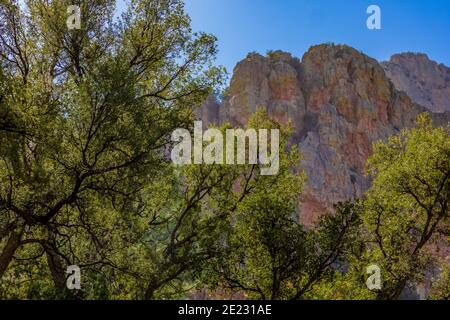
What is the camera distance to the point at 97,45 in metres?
20.3

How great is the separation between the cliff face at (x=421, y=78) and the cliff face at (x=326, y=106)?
61622 mm

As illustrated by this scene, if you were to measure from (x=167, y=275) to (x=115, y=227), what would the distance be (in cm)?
376

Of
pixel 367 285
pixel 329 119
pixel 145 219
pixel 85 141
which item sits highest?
pixel 329 119

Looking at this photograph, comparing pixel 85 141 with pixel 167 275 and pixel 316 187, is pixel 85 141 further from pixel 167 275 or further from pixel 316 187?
pixel 316 187

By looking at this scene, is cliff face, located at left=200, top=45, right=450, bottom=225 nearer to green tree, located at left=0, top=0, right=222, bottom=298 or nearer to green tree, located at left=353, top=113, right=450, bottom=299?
green tree, located at left=353, top=113, right=450, bottom=299

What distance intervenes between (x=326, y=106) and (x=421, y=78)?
86255mm

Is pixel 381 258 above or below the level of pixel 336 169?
below

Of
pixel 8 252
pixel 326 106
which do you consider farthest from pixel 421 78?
pixel 8 252

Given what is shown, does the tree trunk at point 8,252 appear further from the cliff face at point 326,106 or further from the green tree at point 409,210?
the cliff face at point 326,106

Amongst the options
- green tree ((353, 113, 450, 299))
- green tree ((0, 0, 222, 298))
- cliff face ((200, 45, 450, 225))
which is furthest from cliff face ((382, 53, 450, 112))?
green tree ((0, 0, 222, 298))

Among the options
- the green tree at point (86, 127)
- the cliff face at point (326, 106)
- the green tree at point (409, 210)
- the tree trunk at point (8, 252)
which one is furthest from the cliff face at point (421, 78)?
the tree trunk at point (8, 252)

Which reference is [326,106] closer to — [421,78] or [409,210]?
[409,210]

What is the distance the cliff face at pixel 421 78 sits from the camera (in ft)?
546
